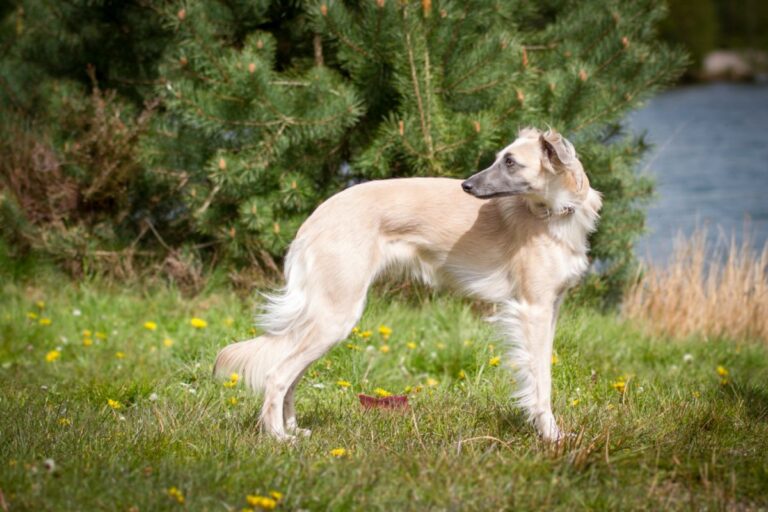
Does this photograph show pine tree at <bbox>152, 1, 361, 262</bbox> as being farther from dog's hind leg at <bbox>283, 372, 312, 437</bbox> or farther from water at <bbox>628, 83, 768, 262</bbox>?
water at <bbox>628, 83, 768, 262</bbox>

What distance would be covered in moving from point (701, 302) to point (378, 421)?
13.9 feet

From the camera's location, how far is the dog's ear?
4258 millimetres

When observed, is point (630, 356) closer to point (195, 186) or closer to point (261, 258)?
point (261, 258)

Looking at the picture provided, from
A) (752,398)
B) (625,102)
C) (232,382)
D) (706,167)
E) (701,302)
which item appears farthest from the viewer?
(706,167)

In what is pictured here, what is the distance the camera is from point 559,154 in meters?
4.25

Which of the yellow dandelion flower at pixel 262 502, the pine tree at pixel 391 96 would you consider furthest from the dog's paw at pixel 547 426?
the pine tree at pixel 391 96

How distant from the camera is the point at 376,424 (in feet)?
14.2

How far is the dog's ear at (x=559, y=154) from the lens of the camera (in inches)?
168

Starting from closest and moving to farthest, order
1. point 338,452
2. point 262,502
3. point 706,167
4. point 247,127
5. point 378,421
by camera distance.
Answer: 1. point 262,502
2. point 338,452
3. point 378,421
4. point 247,127
5. point 706,167

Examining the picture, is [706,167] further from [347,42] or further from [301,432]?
[301,432]

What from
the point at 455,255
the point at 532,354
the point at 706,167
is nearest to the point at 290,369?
the point at 455,255

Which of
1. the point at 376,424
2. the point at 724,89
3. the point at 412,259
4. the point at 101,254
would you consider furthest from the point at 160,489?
the point at 724,89

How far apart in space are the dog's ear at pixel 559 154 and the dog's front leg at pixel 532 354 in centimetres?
63

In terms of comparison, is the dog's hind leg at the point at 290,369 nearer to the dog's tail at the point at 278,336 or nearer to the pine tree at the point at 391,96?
the dog's tail at the point at 278,336
